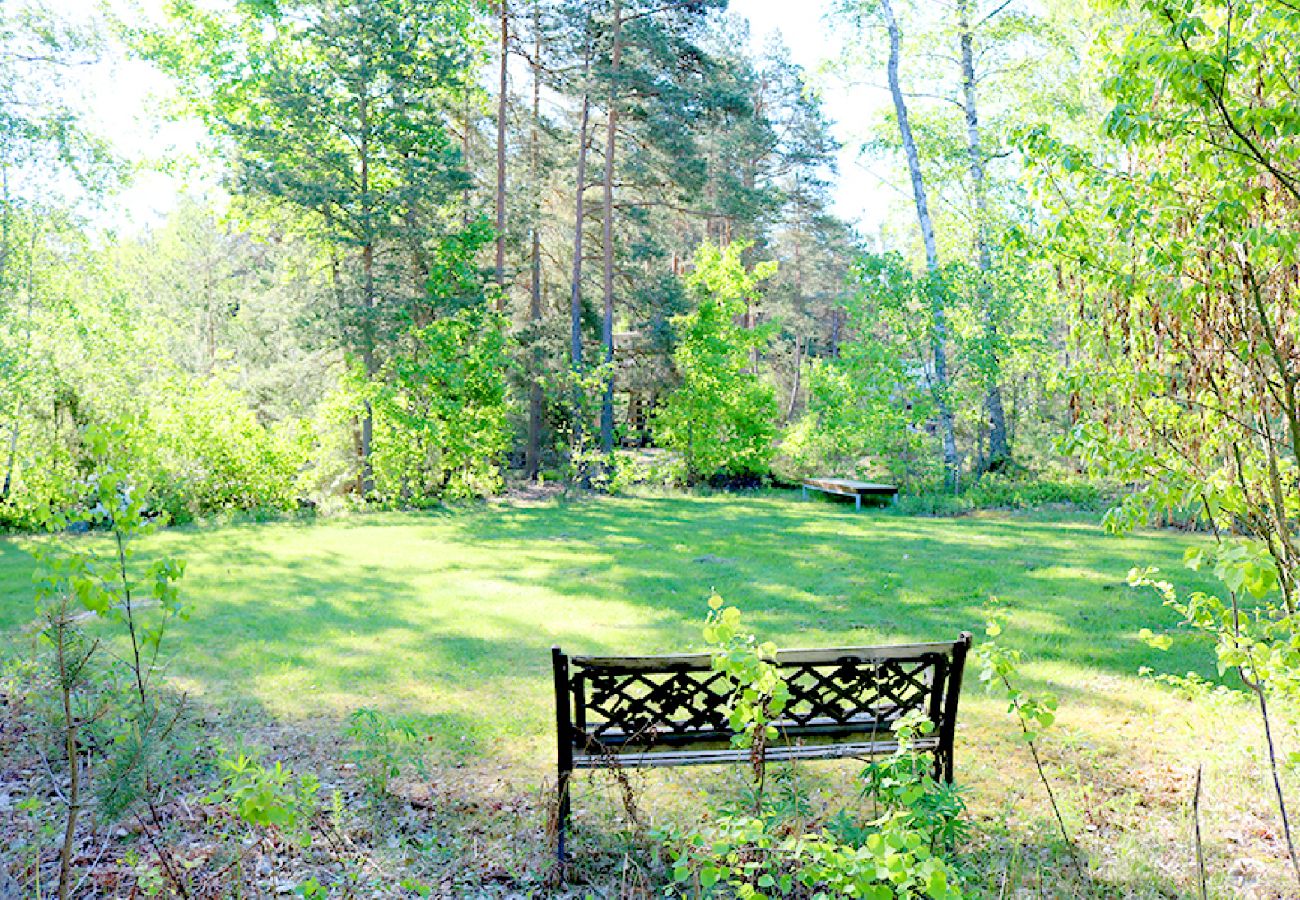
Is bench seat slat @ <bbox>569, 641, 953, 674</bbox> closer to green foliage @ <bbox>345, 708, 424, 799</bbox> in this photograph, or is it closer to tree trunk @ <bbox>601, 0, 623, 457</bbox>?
green foliage @ <bbox>345, 708, 424, 799</bbox>

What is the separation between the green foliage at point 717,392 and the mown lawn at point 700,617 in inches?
202

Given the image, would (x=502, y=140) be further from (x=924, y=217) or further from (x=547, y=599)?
(x=547, y=599)

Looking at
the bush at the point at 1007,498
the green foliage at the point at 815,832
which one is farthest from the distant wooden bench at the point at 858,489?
the green foliage at the point at 815,832

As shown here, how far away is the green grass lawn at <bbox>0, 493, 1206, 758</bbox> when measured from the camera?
19.1ft

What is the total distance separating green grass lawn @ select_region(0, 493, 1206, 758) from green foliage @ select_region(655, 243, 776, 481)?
524cm

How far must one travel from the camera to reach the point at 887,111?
56.3 feet

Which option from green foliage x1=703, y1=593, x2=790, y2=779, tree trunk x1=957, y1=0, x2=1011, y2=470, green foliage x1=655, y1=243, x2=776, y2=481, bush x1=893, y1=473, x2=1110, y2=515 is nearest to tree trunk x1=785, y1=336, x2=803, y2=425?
green foliage x1=655, y1=243, x2=776, y2=481

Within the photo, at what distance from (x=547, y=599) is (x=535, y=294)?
12762mm

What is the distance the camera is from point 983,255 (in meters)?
16.7

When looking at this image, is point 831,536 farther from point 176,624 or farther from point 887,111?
point 887,111

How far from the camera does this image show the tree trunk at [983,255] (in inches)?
577

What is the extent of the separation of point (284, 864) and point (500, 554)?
702 centimetres

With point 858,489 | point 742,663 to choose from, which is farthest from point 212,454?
point 742,663

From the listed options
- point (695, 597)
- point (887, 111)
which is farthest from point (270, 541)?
point (887, 111)
